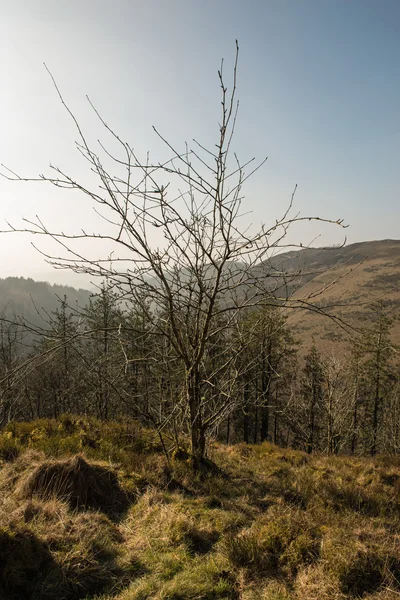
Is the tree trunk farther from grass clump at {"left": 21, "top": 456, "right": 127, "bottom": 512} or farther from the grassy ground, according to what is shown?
grass clump at {"left": 21, "top": 456, "right": 127, "bottom": 512}

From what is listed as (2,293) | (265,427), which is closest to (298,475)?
(265,427)

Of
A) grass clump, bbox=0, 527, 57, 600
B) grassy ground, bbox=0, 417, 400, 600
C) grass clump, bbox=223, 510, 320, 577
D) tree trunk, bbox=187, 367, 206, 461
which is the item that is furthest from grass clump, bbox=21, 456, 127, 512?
grass clump, bbox=223, 510, 320, 577

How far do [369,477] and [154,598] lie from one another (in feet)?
17.3

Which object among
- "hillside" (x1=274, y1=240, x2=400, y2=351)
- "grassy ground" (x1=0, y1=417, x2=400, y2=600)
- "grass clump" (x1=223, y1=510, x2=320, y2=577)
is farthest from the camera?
"hillside" (x1=274, y1=240, x2=400, y2=351)

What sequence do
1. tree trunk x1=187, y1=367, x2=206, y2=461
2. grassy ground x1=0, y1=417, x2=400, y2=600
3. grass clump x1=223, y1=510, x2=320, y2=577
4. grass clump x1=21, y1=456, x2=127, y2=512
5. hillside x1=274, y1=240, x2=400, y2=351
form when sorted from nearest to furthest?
grassy ground x1=0, y1=417, x2=400, y2=600 < grass clump x1=223, y1=510, x2=320, y2=577 < grass clump x1=21, y1=456, x2=127, y2=512 < tree trunk x1=187, y1=367, x2=206, y2=461 < hillside x1=274, y1=240, x2=400, y2=351

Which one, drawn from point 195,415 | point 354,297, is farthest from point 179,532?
point 354,297

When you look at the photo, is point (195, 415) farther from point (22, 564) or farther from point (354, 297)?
point (354, 297)

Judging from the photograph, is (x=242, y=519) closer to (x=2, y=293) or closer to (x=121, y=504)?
(x=121, y=504)

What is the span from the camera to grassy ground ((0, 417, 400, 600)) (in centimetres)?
254

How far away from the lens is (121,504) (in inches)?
157

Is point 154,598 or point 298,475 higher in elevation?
point 154,598

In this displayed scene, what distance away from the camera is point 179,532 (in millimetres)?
3246

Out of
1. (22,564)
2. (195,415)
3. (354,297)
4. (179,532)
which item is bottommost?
(179,532)

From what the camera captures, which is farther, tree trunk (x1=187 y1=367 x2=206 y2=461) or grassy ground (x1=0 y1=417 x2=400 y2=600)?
tree trunk (x1=187 y1=367 x2=206 y2=461)
